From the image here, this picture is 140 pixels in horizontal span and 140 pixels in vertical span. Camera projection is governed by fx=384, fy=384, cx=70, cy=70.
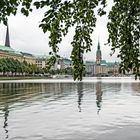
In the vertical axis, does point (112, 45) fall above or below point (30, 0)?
below

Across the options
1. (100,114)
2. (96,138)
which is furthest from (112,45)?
(100,114)

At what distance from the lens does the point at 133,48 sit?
7.17 meters

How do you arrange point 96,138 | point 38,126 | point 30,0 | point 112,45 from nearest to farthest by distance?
point 30,0 < point 112,45 < point 96,138 < point 38,126

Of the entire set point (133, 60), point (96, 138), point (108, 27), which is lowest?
point (96, 138)

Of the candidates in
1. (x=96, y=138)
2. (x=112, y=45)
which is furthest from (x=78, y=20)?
(x=96, y=138)

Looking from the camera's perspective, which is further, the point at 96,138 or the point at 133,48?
the point at 96,138

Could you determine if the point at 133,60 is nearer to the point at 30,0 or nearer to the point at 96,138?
the point at 30,0

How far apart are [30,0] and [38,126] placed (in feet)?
50.8

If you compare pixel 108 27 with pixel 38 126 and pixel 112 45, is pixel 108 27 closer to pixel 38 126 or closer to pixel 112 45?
pixel 112 45

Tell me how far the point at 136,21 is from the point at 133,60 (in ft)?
2.56

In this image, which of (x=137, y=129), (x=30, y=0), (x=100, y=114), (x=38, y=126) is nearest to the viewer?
(x=30, y=0)

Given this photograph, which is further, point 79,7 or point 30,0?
point 79,7

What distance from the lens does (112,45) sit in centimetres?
767

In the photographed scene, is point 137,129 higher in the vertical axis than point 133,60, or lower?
lower
